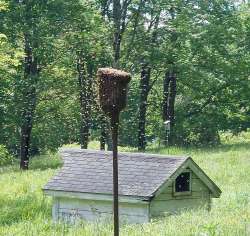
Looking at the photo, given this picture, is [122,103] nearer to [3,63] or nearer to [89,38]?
[3,63]

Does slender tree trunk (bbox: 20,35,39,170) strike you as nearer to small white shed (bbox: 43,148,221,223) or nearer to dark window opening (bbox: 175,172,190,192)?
small white shed (bbox: 43,148,221,223)

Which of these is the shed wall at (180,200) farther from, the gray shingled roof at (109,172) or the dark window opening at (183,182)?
the gray shingled roof at (109,172)

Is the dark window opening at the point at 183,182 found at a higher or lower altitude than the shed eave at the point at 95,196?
higher

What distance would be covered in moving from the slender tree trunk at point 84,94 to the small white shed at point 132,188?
1890 cm

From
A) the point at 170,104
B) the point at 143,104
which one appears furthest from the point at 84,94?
the point at 170,104

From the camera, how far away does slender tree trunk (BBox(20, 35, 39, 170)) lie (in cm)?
2985

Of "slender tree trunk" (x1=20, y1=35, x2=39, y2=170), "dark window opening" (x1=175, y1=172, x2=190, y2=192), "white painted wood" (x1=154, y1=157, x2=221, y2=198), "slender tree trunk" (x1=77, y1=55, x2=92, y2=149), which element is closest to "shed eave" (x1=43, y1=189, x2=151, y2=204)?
"white painted wood" (x1=154, y1=157, x2=221, y2=198)

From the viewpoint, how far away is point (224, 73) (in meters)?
37.5

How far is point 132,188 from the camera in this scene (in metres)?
14.4

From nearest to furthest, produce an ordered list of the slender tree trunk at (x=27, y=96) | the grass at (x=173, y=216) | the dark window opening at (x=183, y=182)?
the grass at (x=173, y=216)
the dark window opening at (x=183, y=182)
the slender tree trunk at (x=27, y=96)

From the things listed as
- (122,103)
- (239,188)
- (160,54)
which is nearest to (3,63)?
(239,188)

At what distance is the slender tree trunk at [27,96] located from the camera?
97.9ft

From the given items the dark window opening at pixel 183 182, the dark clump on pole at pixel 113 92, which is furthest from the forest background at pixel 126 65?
the dark clump on pole at pixel 113 92

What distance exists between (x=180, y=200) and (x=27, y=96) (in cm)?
1687
